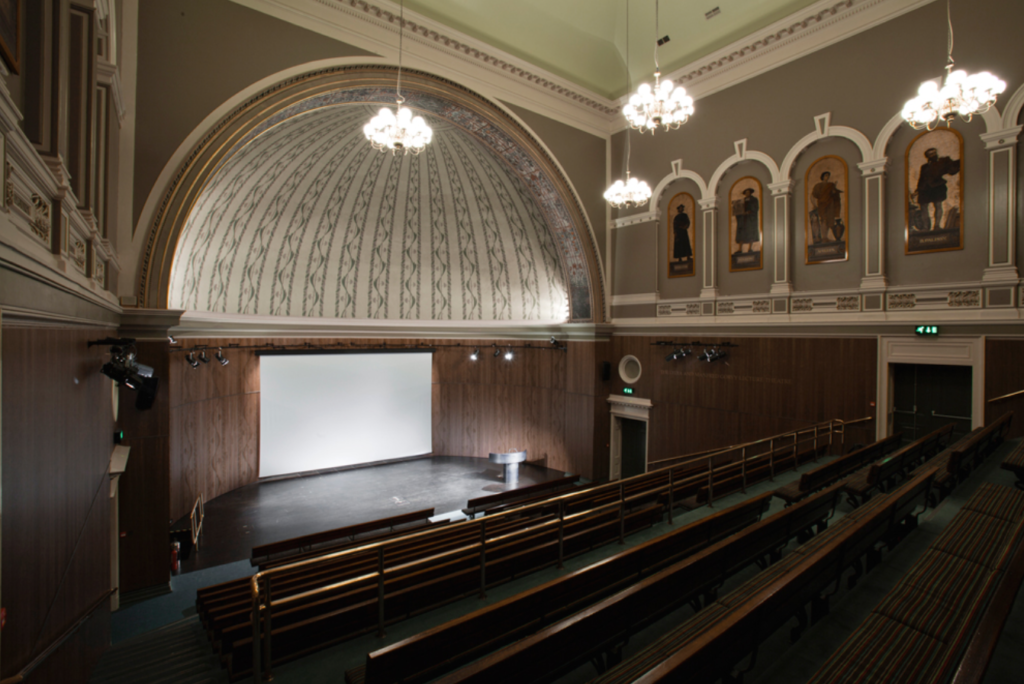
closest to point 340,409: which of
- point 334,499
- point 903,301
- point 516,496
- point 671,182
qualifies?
point 334,499

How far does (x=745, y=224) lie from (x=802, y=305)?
225 cm

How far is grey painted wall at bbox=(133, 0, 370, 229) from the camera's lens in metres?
7.29

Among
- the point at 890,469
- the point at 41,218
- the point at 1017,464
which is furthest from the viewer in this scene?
the point at 890,469

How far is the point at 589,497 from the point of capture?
5500 millimetres

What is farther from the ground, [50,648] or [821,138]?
[821,138]

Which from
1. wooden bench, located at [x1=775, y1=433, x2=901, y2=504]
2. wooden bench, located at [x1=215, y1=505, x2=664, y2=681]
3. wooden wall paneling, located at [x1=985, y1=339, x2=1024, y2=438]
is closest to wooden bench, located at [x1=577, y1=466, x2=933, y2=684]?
wooden bench, located at [x1=775, y1=433, x2=901, y2=504]

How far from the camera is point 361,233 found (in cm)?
1352

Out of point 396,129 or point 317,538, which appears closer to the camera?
point 317,538

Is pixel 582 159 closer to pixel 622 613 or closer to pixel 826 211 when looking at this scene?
pixel 826 211

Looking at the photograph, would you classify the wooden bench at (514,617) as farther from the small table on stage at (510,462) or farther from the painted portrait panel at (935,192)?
the small table on stage at (510,462)

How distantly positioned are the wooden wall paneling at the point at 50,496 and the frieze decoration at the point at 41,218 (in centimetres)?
66

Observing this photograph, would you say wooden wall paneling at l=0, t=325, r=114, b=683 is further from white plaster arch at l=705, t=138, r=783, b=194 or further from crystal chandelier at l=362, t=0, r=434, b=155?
white plaster arch at l=705, t=138, r=783, b=194

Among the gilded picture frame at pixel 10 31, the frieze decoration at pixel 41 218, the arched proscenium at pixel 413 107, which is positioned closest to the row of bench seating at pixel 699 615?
the gilded picture frame at pixel 10 31

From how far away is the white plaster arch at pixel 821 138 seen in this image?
29.2 ft
